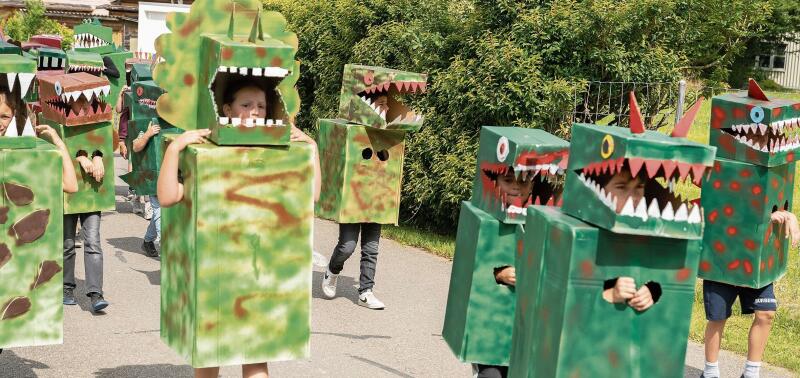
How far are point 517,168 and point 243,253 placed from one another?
4.54 feet

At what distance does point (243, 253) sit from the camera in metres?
5.22

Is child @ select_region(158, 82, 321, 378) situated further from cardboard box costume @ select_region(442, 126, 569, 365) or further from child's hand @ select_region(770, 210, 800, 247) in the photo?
child's hand @ select_region(770, 210, 800, 247)

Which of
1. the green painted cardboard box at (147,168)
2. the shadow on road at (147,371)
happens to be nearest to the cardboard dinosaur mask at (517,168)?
the shadow on road at (147,371)

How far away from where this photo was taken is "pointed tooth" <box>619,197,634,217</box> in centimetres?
431

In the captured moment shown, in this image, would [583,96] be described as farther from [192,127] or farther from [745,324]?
[192,127]

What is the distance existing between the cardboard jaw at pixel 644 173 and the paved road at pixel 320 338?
10.6 feet

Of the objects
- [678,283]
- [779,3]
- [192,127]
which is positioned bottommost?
[678,283]

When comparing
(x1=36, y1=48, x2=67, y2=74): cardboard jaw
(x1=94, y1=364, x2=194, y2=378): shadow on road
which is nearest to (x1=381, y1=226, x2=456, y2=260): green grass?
(x1=36, y1=48, x2=67, y2=74): cardboard jaw

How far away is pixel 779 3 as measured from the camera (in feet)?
126

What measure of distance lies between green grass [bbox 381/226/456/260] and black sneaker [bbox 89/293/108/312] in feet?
14.1

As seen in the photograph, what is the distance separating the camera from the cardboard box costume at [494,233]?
5.48 metres

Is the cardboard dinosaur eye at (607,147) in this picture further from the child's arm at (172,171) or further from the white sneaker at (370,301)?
the white sneaker at (370,301)

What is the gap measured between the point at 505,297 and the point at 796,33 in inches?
1649

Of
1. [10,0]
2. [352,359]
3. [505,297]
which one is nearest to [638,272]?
[505,297]
